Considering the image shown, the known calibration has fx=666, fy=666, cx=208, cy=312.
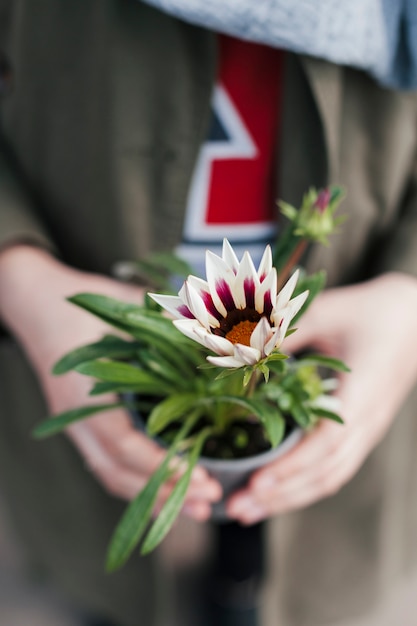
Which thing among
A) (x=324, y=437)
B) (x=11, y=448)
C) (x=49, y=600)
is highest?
(x=324, y=437)

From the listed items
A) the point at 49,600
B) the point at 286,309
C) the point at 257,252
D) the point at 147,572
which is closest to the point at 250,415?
the point at 257,252

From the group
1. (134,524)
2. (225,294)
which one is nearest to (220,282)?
(225,294)

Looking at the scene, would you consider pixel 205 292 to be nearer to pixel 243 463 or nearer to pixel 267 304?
pixel 267 304

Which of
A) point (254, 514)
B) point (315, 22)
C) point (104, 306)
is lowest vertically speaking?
point (254, 514)

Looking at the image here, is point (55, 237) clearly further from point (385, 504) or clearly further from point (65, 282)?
point (385, 504)

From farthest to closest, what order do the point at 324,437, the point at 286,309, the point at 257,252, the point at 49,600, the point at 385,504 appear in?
the point at 49,600
the point at 385,504
the point at 257,252
the point at 324,437
the point at 286,309
